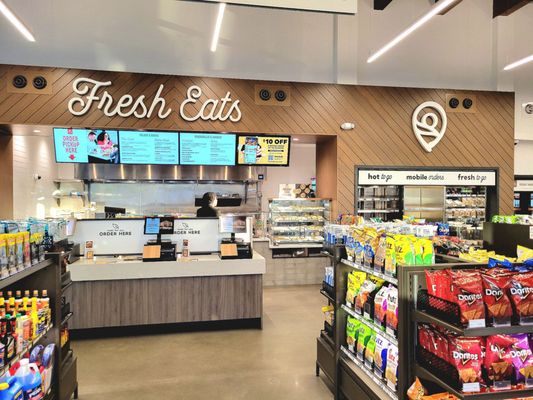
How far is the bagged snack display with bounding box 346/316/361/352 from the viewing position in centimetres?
317

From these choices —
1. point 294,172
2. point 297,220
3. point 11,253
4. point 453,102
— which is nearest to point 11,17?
point 11,253

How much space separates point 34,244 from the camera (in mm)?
2803

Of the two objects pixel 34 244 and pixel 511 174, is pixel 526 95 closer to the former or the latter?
pixel 511 174

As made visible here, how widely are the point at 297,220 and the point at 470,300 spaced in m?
6.08

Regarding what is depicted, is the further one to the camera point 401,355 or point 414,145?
point 414,145

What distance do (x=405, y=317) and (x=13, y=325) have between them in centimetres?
223

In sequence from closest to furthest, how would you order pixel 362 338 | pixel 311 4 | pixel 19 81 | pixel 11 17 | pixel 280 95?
pixel 362 338 → pixel 311 4 → pixel 11 17 → pixel 19 81 → pixel 280 95

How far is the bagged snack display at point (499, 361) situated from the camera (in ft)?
6.51

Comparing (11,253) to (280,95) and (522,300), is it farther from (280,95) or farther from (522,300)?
(280,95)

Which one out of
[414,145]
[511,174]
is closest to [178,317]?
[414,145]

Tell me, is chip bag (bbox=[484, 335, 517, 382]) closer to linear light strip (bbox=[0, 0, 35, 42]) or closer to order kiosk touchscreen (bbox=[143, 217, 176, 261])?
order kiosk touchscreen (bbox=[143, 217, 176, 261])

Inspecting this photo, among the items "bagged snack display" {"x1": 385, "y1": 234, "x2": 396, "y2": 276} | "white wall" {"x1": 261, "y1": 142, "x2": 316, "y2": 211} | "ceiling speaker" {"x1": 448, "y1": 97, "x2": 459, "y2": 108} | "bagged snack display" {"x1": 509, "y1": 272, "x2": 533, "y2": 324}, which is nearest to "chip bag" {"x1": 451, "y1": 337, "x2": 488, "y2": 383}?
"bagged snack display" {"x1": 509, "y1": 272, "x2": 533, "y2": 324}

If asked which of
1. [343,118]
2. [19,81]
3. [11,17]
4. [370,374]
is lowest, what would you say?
Result: [370,374]

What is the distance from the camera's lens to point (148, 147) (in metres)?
6.62
